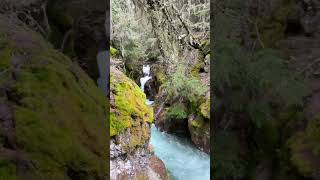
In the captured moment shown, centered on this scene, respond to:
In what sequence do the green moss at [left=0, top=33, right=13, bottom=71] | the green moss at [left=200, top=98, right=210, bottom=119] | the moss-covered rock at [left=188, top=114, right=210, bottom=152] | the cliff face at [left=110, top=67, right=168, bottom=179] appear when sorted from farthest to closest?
the green moss at [left=200, top=98, right=210, bottom=119] < the moss-covered rock at [left=188, top=114, right=210, bottom=152] < the cliff face at [left=110, top=67, right=168, bottom=179] < the green moss at [left=0, top=33, right=13, bottom=71]

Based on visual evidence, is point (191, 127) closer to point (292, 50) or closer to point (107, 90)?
point (292, 50)

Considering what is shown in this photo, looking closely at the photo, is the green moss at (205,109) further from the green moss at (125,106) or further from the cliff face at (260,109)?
the green moss at (125,106)

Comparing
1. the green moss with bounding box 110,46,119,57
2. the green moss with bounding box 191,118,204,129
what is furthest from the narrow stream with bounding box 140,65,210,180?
the green moss with bounding box 110,46,119,57

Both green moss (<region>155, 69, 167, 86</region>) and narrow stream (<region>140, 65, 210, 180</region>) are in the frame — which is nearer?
narrow stream (<region>140, 65, 210, 180</region>)

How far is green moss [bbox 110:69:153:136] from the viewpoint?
640cm

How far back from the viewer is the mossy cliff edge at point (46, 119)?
2332 mm

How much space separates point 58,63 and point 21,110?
106cm

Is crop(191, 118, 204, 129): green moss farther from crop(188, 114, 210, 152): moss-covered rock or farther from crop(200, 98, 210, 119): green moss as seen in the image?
crop(200, 98, 210, 119): green moss

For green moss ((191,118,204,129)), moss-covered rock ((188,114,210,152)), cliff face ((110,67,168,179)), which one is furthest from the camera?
green moss ((191,118,204,129))

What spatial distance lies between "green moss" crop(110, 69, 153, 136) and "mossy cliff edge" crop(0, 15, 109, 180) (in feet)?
8.71

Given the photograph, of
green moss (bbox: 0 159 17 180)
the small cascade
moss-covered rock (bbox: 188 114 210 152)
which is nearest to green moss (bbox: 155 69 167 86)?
the small cascade

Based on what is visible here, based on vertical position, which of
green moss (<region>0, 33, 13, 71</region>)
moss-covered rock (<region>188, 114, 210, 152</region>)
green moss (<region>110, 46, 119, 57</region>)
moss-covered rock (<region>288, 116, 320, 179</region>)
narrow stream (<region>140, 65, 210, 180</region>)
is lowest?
narrow stream (<region>140, 65, 210, 180</region>)

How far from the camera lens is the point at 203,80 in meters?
11.4

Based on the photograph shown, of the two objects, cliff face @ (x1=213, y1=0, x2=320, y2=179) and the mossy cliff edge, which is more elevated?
the mossy cliff edge
